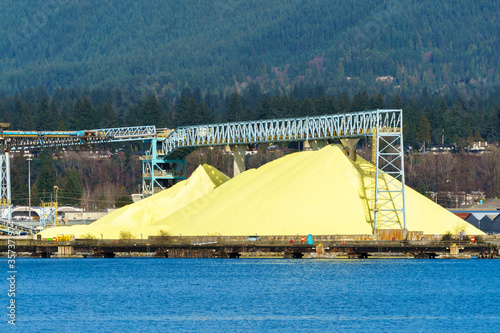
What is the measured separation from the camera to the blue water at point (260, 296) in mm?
65688

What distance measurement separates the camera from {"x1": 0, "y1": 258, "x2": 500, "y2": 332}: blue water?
65.7 meters

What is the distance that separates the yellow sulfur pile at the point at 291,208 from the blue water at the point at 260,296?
14.5 feet

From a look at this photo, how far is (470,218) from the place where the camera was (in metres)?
148

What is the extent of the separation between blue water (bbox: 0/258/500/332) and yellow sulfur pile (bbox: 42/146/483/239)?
14.5 feet

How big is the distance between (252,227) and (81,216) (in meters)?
57.0

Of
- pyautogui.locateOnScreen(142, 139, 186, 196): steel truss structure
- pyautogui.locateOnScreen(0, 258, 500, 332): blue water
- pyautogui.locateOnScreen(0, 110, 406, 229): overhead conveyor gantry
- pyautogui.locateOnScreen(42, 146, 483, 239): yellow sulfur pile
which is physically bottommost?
pyautogui.locateOnScreen(0, 258, 500, 332): blue water

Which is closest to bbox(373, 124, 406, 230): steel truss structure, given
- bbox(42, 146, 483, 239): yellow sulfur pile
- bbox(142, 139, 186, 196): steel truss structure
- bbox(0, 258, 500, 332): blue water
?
bbox(42, 146, 483, 239): yellow sulfur pile

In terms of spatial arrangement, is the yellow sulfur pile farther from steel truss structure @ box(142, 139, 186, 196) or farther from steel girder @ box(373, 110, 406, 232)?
steel truss structure @ box(142, 139, 186, 196)

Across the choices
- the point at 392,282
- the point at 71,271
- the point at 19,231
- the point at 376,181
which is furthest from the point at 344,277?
the point at 19,231

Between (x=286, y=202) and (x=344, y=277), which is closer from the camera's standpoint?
(x=344, y=277)

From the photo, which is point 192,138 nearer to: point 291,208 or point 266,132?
point 266,132

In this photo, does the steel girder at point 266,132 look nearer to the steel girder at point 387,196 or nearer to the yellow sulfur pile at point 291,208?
the yellow sulfur pile at point 291,208

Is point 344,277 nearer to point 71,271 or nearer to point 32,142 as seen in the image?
point 71,271

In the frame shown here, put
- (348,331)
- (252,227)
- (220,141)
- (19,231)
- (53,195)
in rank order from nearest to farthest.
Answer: (348,331)
(252,227)
(19,231)
(220,141)
(53,195)
